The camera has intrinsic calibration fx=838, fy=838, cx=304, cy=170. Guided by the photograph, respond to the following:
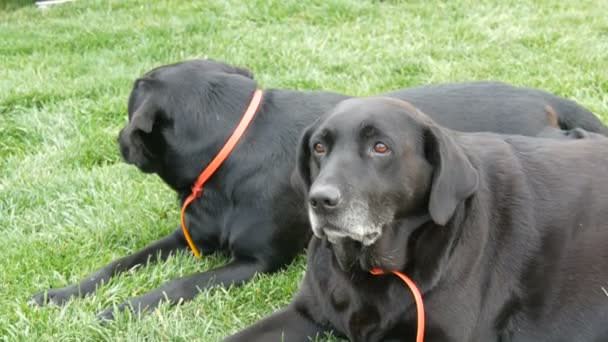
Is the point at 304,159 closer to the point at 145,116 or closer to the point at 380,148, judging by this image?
the point at 380,148

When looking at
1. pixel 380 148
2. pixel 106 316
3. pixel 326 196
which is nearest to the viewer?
pixel 326 196

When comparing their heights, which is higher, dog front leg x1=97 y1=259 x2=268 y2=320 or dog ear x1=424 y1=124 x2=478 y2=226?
dog ear x1=424 y1=124 x2=478 y2=226

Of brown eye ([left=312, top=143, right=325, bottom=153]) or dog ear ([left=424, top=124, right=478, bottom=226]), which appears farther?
brown eye ([left=312, top=143, right=325, bottom=153])

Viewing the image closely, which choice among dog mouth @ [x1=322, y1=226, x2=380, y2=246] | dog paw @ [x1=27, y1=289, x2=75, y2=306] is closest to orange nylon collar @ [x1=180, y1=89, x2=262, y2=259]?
Answer: dog paw @ [x1=27, y1=289, x2=75, y2=306]

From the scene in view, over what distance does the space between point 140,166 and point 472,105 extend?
1594 mm

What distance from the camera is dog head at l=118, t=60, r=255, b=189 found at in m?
3.73

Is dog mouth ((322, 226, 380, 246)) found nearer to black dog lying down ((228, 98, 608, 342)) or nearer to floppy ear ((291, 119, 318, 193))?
black dog lying down ((228, 98, 608, 342))

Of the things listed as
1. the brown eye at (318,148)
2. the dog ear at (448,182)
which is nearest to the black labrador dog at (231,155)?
the brown eye at (318,148)

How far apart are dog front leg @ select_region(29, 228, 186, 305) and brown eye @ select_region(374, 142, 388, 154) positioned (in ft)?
4.98

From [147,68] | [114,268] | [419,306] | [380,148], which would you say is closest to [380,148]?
[380,148]

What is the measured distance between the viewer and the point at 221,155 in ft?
12.2

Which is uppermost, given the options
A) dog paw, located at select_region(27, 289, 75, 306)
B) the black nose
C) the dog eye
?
the dog eye

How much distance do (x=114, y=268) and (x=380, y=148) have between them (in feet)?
5.33

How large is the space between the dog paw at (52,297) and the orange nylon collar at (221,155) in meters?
0.60
